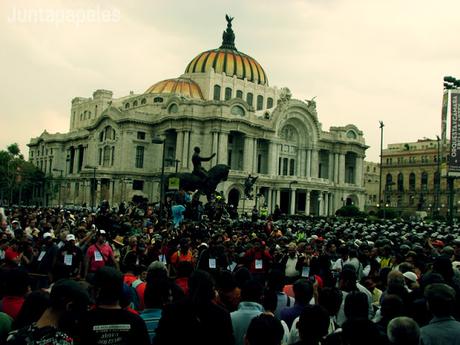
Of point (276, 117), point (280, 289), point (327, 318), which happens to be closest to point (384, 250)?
point (280, 289)

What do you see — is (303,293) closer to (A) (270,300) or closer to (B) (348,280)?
(A) (270,300)

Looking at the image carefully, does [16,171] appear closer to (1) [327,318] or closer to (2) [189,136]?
(2) [189,136]

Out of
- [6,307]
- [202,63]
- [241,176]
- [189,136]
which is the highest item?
[202,63]

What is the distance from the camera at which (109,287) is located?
4.76 m


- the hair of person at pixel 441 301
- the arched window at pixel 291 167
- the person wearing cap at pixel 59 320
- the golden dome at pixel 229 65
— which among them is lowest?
the person wearing cap at pixel 59 320

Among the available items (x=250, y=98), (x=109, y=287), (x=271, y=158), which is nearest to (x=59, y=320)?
(x=109, y=287)

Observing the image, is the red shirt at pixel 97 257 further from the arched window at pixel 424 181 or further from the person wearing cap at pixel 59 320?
the arched window at pixel 424 181

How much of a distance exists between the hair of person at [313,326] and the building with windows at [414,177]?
89.8 meters

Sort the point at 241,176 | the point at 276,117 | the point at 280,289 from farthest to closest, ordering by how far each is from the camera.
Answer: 1. the point at 276,117
2. the point at 241,176
3. the point at 280,289

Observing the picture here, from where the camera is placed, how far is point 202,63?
279 feet

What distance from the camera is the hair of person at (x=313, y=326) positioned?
4809 mm

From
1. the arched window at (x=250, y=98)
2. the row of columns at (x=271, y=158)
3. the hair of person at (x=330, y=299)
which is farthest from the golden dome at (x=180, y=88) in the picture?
the hair of person at (x=330, y=299)

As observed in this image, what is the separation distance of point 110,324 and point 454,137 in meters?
25.7

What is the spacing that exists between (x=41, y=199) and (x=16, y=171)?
13806mm
